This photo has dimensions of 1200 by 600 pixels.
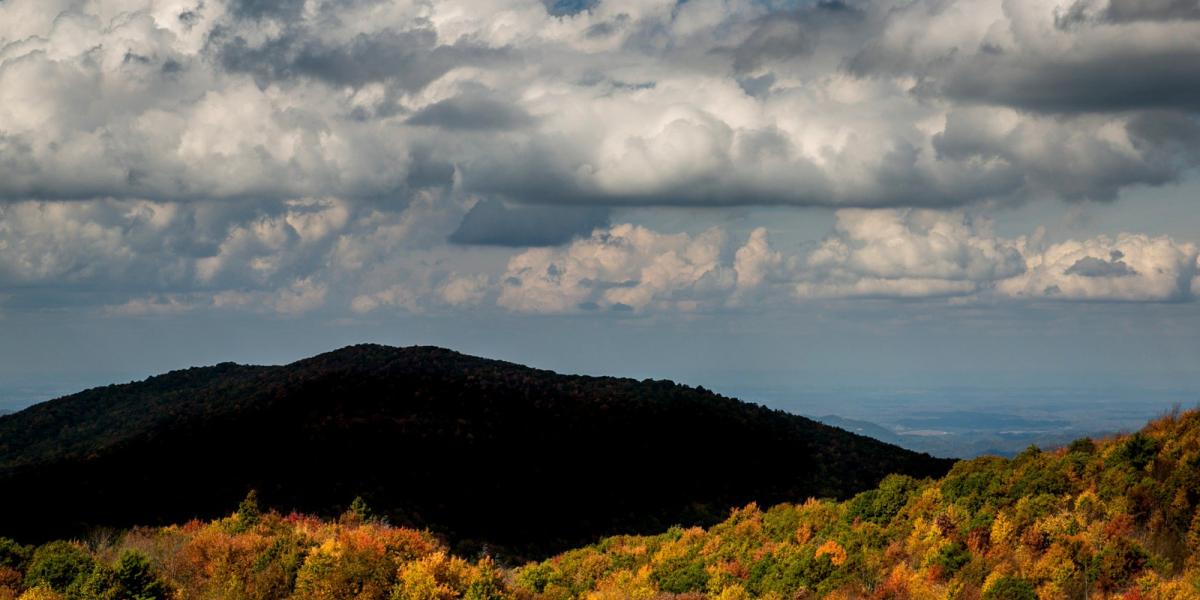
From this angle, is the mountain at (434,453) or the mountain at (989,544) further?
the mountain at (434,453)

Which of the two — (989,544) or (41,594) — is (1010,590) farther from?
(41,594)

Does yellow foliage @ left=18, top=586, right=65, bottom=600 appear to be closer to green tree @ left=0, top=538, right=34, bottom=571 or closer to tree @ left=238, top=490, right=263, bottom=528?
green tree @ left=0, top=538, right=34, bottom=571

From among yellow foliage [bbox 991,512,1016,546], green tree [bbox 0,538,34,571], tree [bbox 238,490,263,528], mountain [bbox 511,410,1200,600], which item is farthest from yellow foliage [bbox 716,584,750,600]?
green tree [bbox 0,538,34,571]

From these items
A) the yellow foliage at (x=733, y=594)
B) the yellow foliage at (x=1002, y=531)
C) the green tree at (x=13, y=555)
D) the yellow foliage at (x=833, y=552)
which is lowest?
the yellow foliage at (x=733, y=594)

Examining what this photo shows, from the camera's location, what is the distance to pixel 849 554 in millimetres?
27312

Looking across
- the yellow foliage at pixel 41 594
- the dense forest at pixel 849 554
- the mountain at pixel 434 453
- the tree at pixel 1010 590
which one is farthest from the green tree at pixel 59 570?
the mountain at pixel 434 453

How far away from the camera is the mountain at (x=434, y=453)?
6175 cm

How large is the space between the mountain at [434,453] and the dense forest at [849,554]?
2987 cm

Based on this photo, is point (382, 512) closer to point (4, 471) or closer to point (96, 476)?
point (96, 476)

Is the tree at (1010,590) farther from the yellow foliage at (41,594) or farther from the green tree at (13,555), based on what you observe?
the green tree at (13,555)

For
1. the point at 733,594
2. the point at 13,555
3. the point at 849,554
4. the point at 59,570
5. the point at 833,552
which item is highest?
the point at 13,555

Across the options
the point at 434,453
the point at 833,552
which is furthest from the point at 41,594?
the point at 434,453

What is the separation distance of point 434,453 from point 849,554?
48.9 m

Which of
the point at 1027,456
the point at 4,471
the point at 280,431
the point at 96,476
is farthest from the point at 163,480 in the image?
the point at 1027,456
